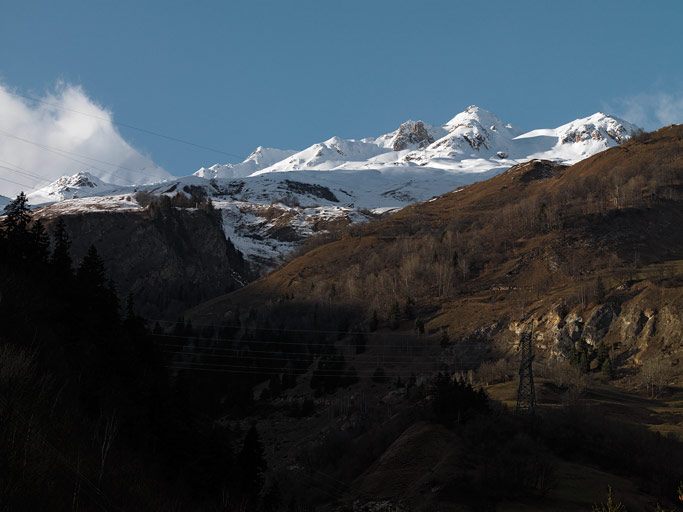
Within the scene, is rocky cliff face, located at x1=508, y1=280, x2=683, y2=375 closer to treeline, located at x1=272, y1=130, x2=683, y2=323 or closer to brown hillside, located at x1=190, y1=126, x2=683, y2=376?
brown hillside, located at x1=190, y1=126, x2=683, y2=376

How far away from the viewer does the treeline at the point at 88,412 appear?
35.4 feet

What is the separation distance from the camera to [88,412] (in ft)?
90.5

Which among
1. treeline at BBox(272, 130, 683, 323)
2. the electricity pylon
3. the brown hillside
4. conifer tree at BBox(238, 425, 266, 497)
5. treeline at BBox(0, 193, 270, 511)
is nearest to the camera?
treeline at BBox(0, 193, 270, 511)

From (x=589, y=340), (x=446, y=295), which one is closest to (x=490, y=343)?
(x=589, y=340)

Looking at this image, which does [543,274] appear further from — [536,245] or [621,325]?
[621,325]

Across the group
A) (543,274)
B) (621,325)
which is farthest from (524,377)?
(543,274)

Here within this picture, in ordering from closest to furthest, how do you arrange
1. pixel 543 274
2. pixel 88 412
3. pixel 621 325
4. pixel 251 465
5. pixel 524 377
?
1. pixel 88 412
2. pixel 251 465
3. pixel 524 377
4. pixel 621 325
5. pixel 543 274

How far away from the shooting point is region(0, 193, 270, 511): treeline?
10784 millimetres

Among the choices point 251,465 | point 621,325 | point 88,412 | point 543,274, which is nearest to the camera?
point 88,412

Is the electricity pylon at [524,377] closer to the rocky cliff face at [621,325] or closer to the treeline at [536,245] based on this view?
the rocky cliff face at [621,325]

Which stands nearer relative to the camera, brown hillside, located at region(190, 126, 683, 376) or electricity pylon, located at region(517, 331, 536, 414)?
electricity pylon, located at region(517, 331, 536, 414)

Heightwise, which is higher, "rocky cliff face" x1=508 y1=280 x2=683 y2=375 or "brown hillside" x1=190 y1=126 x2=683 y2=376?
"brown hillside" x1=190 y1=126 x2=683 y2=376

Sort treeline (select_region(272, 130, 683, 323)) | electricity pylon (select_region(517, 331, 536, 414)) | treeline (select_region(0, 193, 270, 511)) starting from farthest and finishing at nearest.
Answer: treeline (select_region(272, 130, 683, 323)) < electricity pylon (select_region(517, 331, 536, 414)) < treeline (select_region(0, 193, 270, 511))

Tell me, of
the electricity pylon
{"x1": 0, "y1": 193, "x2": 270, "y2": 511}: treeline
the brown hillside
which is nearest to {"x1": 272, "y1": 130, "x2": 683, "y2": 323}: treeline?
the brown hillside
